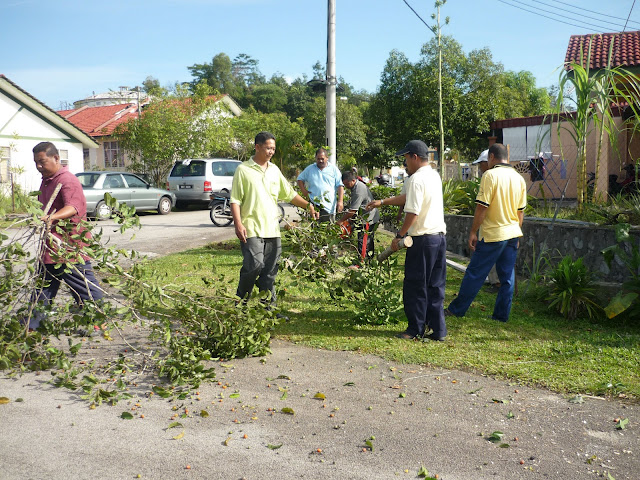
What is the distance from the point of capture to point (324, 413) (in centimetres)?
428

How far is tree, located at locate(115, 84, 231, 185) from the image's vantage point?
2966cm

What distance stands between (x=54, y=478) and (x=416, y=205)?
3798mm

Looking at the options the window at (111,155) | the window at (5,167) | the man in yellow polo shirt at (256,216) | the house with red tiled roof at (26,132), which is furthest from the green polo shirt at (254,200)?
the window at (111,155)

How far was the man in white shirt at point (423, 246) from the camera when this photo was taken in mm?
5805

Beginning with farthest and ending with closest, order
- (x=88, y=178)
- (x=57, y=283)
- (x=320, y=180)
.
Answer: (x=88, y=178)
(x=320, y=180)
(x=57, y=283)

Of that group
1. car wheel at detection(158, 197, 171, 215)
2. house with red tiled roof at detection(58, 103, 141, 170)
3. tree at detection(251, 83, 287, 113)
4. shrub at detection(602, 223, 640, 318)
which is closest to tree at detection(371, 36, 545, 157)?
car wheel at detection(158, 197, 171, 215)

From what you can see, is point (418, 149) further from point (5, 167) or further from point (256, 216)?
point (5, 167)

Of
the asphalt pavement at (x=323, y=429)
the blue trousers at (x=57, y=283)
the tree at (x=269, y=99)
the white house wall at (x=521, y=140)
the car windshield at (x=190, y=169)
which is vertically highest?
the tree at (x=269, y=99)

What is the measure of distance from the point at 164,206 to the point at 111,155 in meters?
24.8

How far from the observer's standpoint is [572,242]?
8.66 metres

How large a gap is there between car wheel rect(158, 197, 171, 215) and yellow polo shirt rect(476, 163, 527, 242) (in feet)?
55.8

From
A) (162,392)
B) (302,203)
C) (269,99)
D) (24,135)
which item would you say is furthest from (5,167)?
(269,99)

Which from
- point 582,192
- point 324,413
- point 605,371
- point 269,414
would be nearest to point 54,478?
point 269,414

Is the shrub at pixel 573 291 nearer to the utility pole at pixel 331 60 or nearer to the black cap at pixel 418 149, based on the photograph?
the black cap at pixel 418 149
